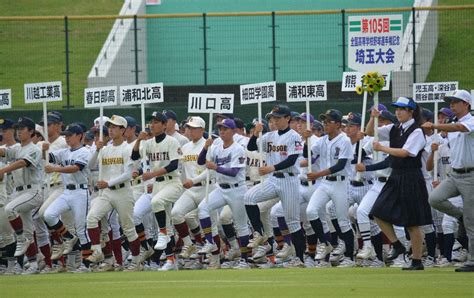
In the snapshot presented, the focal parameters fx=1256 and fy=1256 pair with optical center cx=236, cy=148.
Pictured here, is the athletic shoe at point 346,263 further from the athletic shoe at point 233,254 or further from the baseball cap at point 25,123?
the baseball cap at point 25,123

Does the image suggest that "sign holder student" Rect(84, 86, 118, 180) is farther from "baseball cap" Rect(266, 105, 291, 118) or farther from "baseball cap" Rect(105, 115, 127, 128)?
"baseball cap" Rect(266, 105, 291, 118)

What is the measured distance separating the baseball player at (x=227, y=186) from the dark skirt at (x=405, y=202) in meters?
3.89

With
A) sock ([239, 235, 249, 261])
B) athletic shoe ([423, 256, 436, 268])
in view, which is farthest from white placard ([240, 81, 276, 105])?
athletic shoe ([423, 256, 436, 268])

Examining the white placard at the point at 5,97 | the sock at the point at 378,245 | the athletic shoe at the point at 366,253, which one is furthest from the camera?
the white placard at the point at 5,97

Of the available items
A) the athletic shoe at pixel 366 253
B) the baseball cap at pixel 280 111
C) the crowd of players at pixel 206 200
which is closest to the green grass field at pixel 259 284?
the athletic shoe at pixel 366 253

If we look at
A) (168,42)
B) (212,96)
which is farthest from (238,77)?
(212,96)

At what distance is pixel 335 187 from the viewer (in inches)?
774

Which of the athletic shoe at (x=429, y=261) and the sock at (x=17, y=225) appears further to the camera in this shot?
the sock at (x=17, y=225)

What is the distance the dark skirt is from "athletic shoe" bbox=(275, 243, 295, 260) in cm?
384

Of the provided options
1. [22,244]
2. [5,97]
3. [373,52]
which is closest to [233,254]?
[22,244]

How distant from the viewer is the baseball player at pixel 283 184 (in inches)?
779

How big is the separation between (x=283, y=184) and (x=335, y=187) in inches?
33.2

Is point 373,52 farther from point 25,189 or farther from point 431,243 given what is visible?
point 25,189

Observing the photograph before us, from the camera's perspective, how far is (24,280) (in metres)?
17.8
